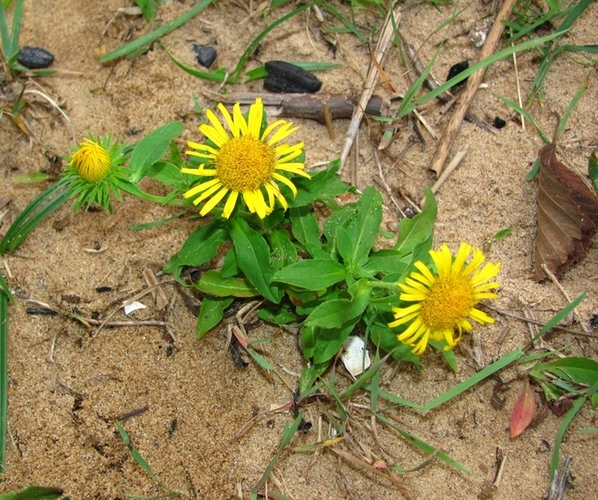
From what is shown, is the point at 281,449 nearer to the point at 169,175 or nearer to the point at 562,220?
the point at 169,175

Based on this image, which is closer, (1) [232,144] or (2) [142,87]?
(1) [232,144]

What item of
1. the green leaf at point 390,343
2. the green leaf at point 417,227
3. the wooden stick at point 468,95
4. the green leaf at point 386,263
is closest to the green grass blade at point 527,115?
the wooden stick at point 468,95

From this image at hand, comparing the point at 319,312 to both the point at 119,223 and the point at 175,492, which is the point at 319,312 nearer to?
the point at 175,492

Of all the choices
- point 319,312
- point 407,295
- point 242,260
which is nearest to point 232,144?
point 242,260

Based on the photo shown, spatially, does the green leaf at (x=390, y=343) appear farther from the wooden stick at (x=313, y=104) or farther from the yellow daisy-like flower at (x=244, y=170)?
the wooden stick at (x=313, y=104)

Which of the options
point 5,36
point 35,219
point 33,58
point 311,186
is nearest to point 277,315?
point 311,186

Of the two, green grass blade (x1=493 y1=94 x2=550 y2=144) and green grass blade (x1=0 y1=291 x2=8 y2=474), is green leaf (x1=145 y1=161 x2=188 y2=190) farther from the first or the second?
green grass blade (x1=493 y1=94 x2=550 y2=144)

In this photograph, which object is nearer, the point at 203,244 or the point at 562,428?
the point at 562,428
